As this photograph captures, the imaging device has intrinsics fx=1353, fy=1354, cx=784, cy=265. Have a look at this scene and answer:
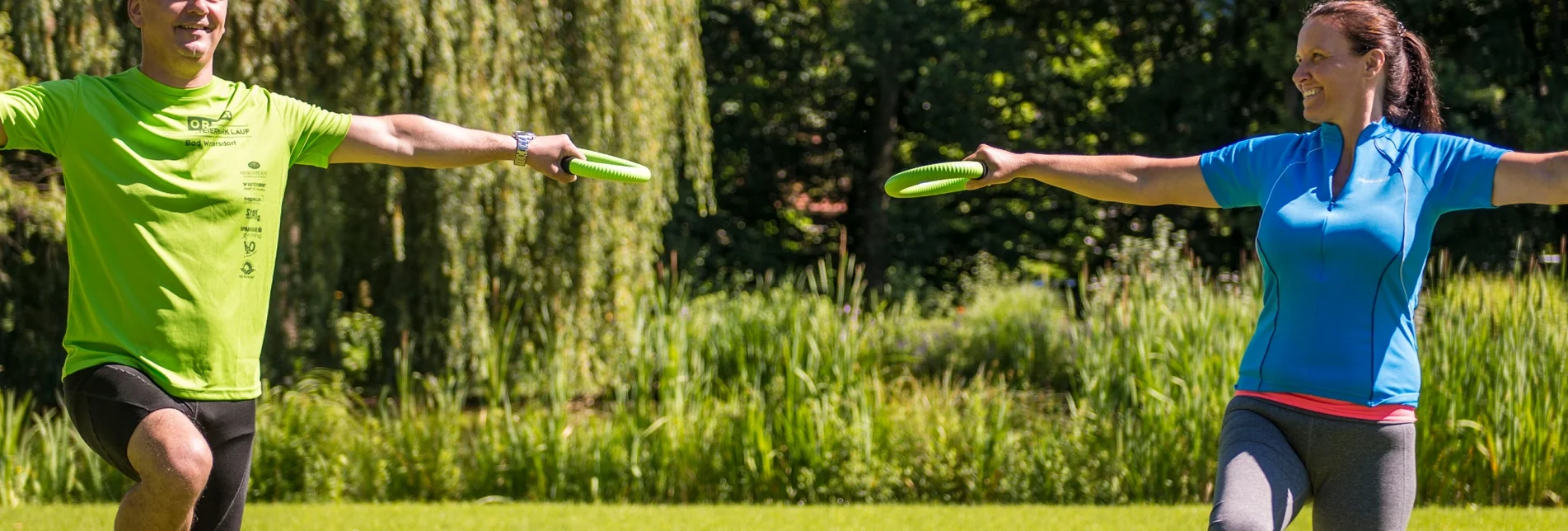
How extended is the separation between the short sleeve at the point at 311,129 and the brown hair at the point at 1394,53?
7.13 ft

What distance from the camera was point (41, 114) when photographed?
280 centimetres

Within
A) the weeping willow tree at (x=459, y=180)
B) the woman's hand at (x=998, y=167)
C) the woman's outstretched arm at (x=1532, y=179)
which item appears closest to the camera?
the woman's outstretched arm at (x=1532, y=179)

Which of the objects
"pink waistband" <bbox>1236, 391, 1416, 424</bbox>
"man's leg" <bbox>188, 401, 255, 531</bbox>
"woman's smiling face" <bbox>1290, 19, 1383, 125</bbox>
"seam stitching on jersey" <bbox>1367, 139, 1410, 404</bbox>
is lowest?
"man's leg" <bbox>188, 401, 255, 531</bbox>

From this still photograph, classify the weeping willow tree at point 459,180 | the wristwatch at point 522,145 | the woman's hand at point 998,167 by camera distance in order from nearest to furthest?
1. the woman's hand at point 998,167
2. the wristwatch at point 522,145
3. the weeping willow tree at point 459,180

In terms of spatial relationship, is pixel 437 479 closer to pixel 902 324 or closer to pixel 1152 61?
pixel 902 324

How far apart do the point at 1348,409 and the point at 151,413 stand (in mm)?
2345

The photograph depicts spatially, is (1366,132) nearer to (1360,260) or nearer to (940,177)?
(1360,260)

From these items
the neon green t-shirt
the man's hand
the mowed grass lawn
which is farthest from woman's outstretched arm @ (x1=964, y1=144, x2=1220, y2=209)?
the mowed grass lawn

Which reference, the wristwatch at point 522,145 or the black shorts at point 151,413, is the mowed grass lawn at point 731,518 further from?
the black shorts at point 151,413

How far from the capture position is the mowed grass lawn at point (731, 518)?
256 inches

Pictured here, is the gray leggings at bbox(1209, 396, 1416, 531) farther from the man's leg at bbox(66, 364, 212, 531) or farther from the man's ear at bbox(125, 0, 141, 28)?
the man's ear at bbox(125, 0, 141, 28)

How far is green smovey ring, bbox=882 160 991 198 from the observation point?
305cm

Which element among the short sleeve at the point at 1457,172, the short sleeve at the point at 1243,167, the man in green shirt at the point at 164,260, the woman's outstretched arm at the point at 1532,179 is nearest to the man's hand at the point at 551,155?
the man in green shirt at the point at 164,260

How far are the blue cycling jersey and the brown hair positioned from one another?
144mm
